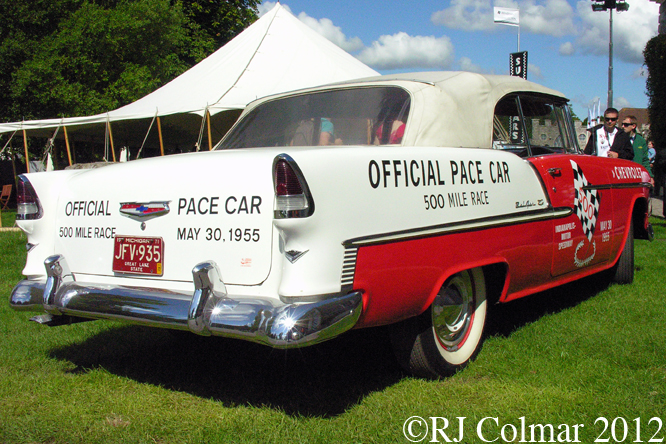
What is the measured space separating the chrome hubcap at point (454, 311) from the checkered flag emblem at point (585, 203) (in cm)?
115

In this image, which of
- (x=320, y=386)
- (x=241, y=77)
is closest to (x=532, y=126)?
(x=320, y=386)

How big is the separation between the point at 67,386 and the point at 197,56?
76.8ft

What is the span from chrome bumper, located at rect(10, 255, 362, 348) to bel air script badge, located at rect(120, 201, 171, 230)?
0.33 m

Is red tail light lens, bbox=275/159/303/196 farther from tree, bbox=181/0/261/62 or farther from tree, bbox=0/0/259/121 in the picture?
tree, bbox=181/0/261/62

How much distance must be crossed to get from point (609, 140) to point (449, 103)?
4.63 metres

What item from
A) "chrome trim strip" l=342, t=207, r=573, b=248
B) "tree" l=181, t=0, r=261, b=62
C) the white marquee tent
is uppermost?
"tree" l=181, t=0, r=261, b=62

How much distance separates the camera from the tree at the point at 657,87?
19.7 m

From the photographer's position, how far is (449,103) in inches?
145

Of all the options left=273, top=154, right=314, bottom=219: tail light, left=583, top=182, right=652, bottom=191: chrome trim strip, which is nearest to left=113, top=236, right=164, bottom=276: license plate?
left=273, top=154, right=314, bottom=219: tail light

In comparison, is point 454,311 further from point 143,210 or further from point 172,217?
point 143,210

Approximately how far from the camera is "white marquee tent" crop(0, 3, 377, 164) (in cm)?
1254

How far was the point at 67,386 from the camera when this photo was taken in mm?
3330

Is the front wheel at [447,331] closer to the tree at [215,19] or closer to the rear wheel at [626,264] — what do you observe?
the rear wheel at [626,264]

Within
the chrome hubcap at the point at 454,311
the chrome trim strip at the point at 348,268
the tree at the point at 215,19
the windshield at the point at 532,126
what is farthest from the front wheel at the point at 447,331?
the tree at the point at 215,19
